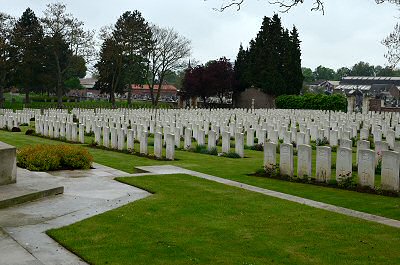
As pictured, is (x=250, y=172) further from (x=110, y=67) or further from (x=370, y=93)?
(x=370, y=93)

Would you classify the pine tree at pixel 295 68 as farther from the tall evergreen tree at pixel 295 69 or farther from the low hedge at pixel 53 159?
the low hedge at pixel 53 159

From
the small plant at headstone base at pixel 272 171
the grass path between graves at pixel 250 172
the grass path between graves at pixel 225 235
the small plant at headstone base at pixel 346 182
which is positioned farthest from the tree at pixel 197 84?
the grass path between graves at pixel 225 235

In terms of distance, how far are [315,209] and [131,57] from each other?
5780 cm

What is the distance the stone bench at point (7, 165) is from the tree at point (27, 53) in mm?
50794

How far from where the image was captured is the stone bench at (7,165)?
9961 millimetres

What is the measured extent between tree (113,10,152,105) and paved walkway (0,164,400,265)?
50.7m

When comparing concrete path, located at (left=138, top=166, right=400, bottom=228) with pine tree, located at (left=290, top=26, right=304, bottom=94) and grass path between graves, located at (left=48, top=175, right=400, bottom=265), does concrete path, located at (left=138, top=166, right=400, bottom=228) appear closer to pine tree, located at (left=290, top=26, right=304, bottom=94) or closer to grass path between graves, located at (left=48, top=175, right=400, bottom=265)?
grass path between graves, located at (left=48, top=175, right=400, bottom=265)

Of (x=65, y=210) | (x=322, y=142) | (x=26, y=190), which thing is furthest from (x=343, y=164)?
(x=322, y=142)

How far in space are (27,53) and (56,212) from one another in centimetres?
5396

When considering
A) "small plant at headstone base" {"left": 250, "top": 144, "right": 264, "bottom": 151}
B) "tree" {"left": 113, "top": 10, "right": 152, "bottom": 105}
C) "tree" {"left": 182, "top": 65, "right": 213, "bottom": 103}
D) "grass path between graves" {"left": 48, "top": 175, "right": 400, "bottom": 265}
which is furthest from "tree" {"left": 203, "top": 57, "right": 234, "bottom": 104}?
"grass path between graves" {"left": 48, "top": 175, "right": 400, "bottom": 265}

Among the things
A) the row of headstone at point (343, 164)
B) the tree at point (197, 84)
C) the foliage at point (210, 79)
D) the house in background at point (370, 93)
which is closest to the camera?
the row of headstone at point (343, 164)

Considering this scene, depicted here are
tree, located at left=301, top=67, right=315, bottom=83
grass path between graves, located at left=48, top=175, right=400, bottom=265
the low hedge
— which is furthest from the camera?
tree, located at left=301, top=67, right=315, bottom=83

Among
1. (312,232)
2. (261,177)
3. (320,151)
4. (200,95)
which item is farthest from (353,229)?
(200,95)

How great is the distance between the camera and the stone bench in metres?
9.96
